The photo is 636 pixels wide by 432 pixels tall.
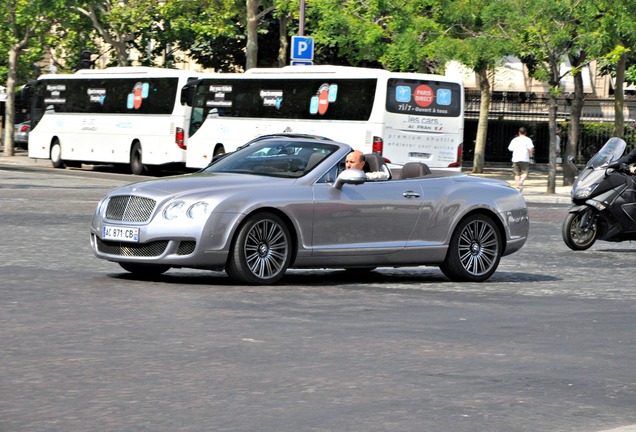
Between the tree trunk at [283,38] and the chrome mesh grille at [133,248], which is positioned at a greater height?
the tree trunk at [283,38]

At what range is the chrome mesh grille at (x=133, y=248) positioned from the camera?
12531 millimetres

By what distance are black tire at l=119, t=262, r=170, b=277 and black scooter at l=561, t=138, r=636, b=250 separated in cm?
693

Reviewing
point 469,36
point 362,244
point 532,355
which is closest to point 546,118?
point 469,36

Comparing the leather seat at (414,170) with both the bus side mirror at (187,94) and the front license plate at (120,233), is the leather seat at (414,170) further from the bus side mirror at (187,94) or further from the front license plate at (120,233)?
the bus side mirror at (187,94)

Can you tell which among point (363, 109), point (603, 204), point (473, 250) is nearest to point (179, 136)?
point (363, 109)

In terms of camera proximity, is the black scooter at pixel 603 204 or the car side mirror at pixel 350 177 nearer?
the car side mirror at pixel 350 177

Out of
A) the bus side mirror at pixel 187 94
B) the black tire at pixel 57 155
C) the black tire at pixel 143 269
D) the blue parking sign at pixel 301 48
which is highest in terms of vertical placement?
the blue parking sign at pixel 301 48

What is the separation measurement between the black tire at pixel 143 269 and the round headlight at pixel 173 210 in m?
0.87

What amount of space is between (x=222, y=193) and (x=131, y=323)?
2.79 meters

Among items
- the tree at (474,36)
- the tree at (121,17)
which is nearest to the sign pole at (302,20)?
the tree at (474,36)

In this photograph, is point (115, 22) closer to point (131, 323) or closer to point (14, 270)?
point (14, 270)

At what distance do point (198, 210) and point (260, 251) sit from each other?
688mm

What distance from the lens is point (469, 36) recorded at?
4416 cm

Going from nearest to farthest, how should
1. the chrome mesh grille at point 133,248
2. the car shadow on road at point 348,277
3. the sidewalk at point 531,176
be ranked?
the chrome mesh grille at point 133,248 < the car shadow on road at point 348,277 < the sidewalk at point 531,176
